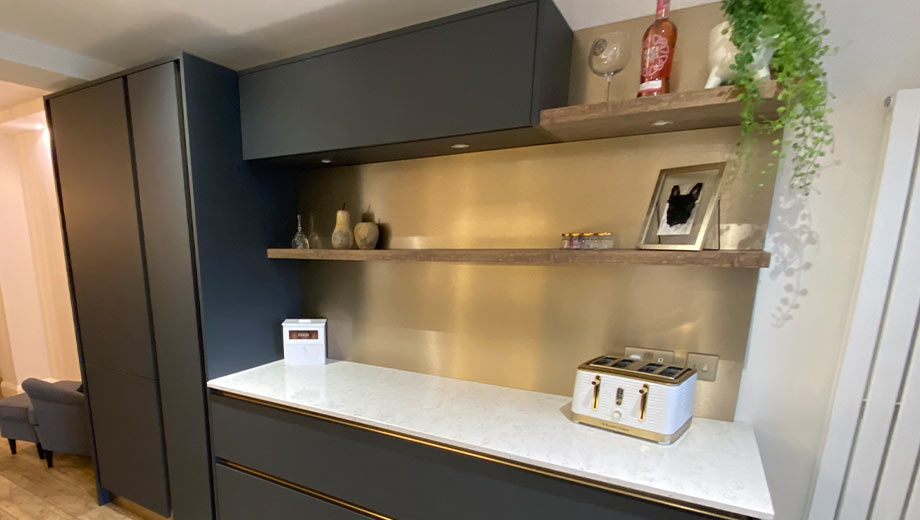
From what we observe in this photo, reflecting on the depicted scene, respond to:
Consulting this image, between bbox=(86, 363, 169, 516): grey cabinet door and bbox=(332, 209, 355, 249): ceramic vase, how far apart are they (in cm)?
116

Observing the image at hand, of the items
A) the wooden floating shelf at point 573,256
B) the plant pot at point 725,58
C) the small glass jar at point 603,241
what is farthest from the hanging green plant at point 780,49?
the small glass jar at point 603,241

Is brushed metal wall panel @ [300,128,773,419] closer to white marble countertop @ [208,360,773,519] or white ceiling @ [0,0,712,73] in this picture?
white marble countertop @ [208,360,773,519]

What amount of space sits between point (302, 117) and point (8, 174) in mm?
3728

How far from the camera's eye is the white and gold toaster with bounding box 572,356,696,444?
1124mm

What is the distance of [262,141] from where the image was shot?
171cm

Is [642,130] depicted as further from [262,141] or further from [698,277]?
[262,141]

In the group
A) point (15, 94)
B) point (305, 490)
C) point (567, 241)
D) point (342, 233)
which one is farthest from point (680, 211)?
point (15, 94)

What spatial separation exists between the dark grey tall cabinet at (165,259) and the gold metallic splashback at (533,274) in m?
0.35

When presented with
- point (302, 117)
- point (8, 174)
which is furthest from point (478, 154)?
point (8, 174)

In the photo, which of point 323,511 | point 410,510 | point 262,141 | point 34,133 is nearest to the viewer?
point 410,510

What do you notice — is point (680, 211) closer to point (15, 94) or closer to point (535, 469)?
point (535, 469)

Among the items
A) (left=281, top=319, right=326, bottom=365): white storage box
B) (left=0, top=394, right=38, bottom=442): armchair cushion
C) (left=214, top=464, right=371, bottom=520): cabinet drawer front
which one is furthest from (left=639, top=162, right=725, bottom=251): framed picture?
(left=0, top=394, right=38, bottom=442): armchair cushion

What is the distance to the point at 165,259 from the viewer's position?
1.70 meters

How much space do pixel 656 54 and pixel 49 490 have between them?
406 centimetres
